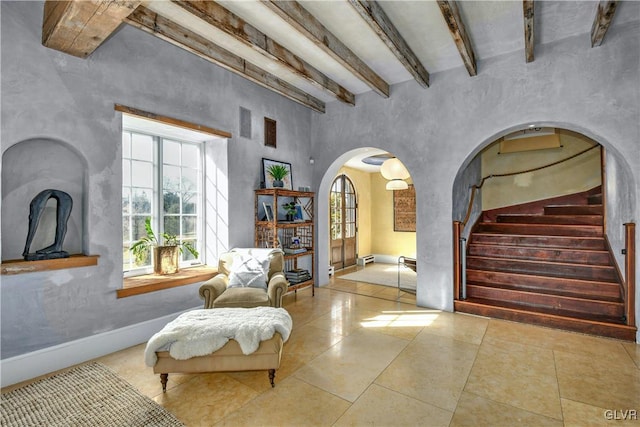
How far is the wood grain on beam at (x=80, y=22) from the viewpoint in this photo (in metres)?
2.01

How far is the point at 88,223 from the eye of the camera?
9.32 ft

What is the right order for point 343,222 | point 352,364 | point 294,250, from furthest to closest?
point 343,222
point 294,250
point 352,364

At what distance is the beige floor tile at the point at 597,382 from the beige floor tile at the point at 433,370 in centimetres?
68

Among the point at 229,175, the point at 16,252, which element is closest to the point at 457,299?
the point at 229,175

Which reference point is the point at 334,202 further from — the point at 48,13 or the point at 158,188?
the point at 48,13

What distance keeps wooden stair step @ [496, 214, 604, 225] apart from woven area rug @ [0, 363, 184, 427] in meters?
5.74

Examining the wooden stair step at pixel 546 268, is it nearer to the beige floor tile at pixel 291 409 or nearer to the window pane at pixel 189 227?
the beige floor tile at pixel 291 409

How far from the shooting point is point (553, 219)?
4.99m

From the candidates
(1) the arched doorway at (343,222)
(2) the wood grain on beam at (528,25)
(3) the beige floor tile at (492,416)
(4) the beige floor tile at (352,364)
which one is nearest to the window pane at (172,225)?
(4) the beige floor tile at (352,364)

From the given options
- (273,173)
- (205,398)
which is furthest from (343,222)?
(205,398)

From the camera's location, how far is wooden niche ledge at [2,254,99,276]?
2.42m

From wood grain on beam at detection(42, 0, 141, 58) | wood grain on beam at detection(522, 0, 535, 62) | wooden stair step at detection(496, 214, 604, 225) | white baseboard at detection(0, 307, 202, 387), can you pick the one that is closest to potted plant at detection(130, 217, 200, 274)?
white baseboard at detection(0, 307, 202, 387)

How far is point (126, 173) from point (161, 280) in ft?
4.17

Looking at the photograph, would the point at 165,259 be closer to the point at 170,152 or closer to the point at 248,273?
the point at 248,273
